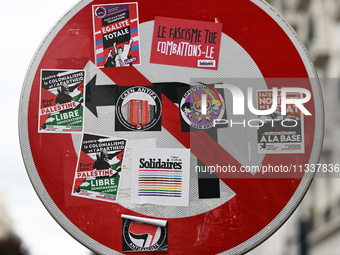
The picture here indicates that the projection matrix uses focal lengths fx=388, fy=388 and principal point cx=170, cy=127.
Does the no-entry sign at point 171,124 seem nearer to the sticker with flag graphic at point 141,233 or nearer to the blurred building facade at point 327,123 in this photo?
the sticker with flag graphic at point 141,233

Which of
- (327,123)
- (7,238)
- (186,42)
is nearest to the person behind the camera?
(186,42)

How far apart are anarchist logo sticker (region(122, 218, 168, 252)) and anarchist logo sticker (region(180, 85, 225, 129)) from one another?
453 millimetres

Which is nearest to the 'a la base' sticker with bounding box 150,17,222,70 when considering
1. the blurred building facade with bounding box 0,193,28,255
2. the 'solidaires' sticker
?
the 'solidaires' sticker

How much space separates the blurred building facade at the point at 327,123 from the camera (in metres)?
9.93

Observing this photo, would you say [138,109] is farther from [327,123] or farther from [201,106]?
[327,123]

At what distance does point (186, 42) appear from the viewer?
1692 mm

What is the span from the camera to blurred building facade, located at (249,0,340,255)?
9.93m

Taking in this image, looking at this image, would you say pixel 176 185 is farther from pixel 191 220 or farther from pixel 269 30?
pixel 269 30

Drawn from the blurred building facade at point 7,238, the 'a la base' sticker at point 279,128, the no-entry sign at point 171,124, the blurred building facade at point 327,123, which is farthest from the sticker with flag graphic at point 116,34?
the blurred building facade at point 7,238

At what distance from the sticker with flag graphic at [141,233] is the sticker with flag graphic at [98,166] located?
0.49ft

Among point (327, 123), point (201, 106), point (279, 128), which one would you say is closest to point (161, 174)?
point (201, 106)

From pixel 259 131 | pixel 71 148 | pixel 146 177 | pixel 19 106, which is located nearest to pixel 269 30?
pixel 259 131

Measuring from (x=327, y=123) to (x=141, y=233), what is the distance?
10.3 m

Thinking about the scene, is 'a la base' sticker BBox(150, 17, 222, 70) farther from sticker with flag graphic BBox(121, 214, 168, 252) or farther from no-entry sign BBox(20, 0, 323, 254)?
sticker with flag graphic BBox(121, 214, 168, 252)
